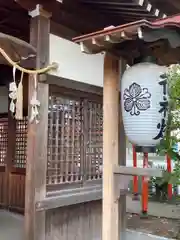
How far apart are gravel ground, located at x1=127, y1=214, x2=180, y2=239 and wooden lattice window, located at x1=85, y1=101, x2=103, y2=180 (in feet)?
8.45

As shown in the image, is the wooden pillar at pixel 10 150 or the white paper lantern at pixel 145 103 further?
the wooden pillar at pixel 10 150

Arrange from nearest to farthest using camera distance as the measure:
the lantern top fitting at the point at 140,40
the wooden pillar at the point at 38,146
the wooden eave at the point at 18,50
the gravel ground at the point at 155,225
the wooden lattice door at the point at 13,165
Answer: the lantern top fitting at the point at 140,40 < the wooden eave at the point at 18,50 < the wooden pillar at the point at 38,146 < the gravel ground at the point at 155,225 < the wooden lattice door at the point at 13,165

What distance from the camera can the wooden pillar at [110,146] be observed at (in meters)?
A: 3.06

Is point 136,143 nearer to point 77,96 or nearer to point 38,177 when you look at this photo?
point 38,177

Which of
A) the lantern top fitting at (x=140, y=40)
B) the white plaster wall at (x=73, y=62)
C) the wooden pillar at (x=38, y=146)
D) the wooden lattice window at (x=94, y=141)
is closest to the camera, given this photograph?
the lantern top fitting at (x=140, y=40)

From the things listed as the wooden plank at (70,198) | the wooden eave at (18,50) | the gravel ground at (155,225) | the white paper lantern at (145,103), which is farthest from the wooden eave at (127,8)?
the gravel ground at (155,225)

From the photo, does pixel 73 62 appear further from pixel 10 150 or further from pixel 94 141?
pixel 10 150

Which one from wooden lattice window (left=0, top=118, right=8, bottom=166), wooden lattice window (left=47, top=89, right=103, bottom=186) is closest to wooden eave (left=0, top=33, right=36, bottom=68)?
wooden lattice window (left=47, top=89, right=103, bottom=186)

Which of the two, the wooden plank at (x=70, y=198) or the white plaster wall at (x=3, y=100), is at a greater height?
the white plaster wall at (x=3, y=100)

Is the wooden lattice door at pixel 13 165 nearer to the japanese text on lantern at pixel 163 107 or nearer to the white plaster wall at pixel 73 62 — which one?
the white plaster wall at pixel 73 62

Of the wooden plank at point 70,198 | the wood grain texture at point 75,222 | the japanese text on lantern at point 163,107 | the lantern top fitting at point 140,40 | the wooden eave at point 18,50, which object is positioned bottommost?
the wood grain texture at point 75,222

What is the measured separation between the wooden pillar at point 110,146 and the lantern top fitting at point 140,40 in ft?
0.73

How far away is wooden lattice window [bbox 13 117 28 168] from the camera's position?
24.8 ft

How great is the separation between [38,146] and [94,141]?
1533mm
